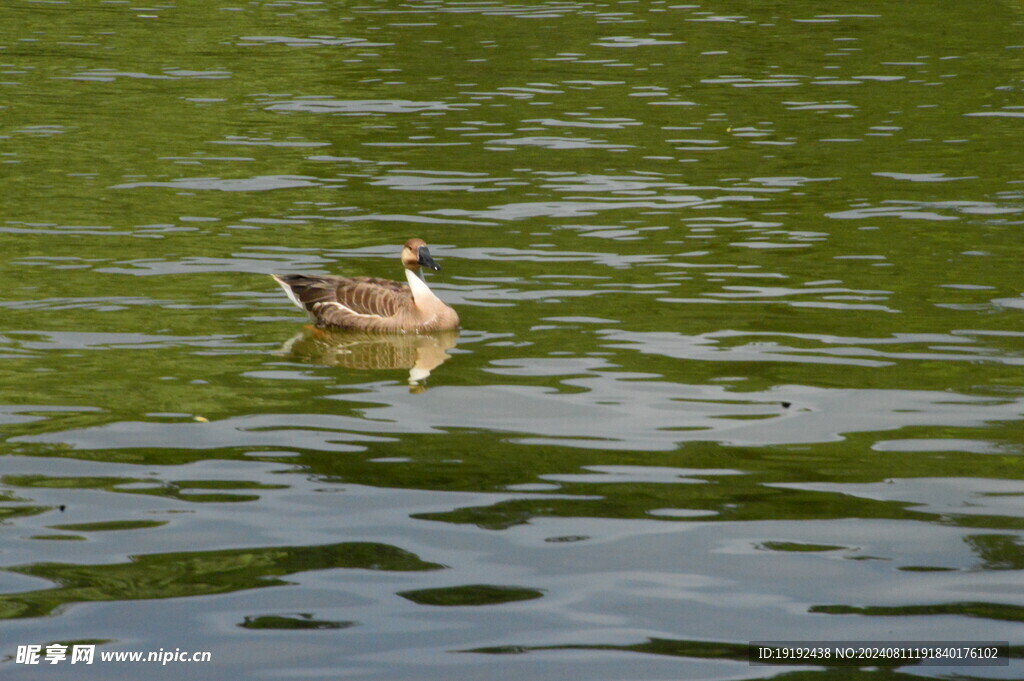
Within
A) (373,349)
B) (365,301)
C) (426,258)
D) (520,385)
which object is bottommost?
(373,349)

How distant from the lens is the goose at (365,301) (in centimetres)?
1495

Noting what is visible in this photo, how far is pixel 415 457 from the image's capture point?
10.9 m

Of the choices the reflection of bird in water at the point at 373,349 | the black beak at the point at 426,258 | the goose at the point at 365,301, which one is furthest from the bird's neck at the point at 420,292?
the reflection of bird in water at the point at 373,349

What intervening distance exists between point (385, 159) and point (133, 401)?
12140 millimetres

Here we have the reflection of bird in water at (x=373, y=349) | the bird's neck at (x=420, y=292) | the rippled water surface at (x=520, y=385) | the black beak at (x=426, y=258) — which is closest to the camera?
the rippled water surface at (x=520, y=385)

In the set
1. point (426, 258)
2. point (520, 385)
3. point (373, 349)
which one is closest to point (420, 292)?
point (426, 258)

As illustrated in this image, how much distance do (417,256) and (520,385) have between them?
10.5 feet

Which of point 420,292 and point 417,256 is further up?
point 417,256

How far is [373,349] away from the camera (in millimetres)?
14820

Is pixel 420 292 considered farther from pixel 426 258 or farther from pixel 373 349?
pixel 373 349

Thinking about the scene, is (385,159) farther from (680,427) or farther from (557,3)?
(557,3)

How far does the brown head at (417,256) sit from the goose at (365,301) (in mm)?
10

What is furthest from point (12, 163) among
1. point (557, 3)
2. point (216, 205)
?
point (557, 3)

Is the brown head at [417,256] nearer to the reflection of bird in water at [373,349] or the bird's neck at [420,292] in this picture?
the bird's neck at [420,292]
